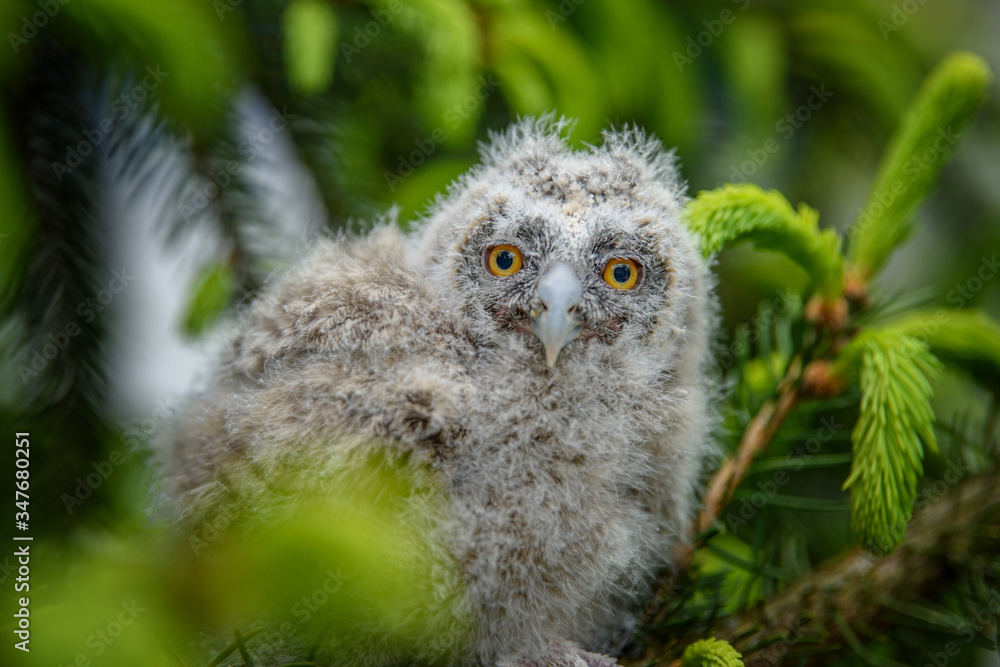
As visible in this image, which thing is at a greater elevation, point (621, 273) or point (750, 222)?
point (750, 222)

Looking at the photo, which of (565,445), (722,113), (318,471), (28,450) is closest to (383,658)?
(318,471)

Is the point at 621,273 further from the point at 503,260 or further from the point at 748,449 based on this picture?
the point at 748,449

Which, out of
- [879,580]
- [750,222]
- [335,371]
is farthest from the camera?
[879,580]

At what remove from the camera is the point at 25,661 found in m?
0.63

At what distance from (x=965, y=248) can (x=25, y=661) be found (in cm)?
362

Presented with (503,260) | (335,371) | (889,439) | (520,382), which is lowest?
(335,371)

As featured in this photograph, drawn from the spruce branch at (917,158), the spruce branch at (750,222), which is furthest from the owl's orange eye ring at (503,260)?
the spruce branch at (917,158)

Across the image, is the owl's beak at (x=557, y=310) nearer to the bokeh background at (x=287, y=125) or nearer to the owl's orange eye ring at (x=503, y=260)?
the owl's orange eye ring at (x=503, y=260)

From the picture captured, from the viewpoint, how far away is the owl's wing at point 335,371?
123cm

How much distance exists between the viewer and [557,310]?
51.9 inches

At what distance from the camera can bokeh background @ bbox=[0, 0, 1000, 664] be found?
166 centimetres

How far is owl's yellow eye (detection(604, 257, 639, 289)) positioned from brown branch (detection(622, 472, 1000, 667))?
790 mm

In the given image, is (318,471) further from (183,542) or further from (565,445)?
(565,445)

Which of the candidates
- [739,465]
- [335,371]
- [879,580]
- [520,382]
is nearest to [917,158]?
[739,465]
